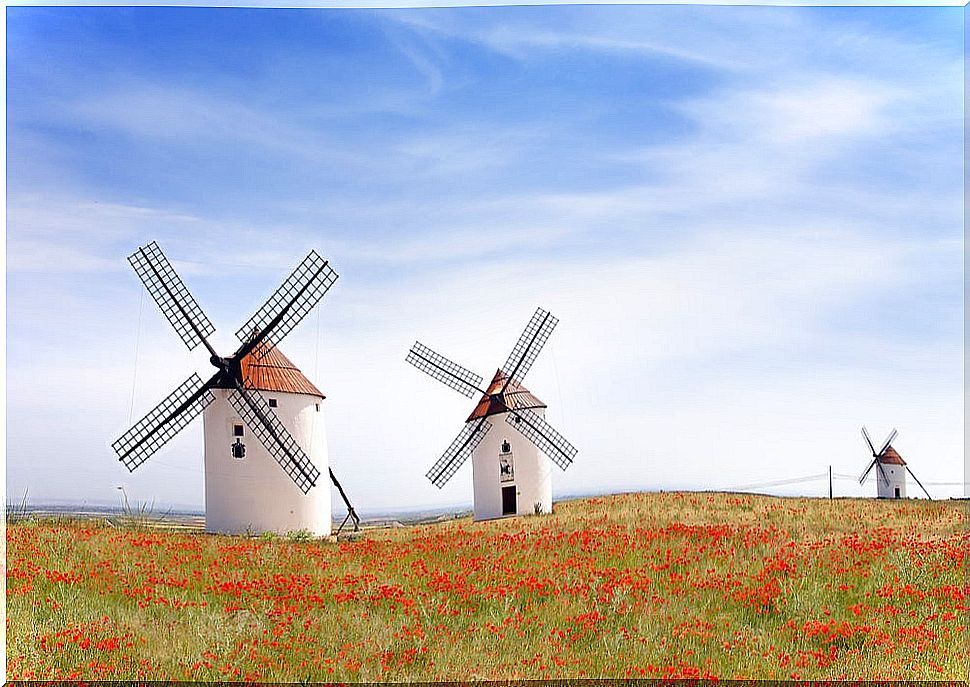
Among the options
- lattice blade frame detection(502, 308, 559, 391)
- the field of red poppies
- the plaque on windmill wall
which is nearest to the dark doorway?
the plaque on windmill wall

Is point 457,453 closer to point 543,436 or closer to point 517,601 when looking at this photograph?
point 543,436

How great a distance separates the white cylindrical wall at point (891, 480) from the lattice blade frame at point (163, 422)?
6272mm

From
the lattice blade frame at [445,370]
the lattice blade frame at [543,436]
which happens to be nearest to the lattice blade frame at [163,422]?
the lattice blade frame at [445,370]

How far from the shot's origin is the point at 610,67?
809 centimetres

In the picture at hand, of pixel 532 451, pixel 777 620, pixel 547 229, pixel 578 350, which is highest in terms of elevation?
pixel 547 229

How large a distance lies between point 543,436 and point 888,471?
3.22 metres

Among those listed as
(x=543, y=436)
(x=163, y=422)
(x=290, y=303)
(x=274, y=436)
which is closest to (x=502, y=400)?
(x=543, y=436)

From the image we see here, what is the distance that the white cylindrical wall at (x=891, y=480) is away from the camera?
840 cm

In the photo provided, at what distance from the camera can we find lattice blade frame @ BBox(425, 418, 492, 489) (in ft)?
29.8

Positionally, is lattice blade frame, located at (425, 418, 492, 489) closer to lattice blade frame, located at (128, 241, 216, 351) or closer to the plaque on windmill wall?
the plaque on windmill wall

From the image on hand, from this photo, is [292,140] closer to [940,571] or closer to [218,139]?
[218,139]

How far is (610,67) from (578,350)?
8.18 ft

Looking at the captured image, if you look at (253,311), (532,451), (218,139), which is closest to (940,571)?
(532,451)

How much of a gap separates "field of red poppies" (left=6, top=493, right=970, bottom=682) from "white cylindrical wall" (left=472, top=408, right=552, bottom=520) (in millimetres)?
1236
